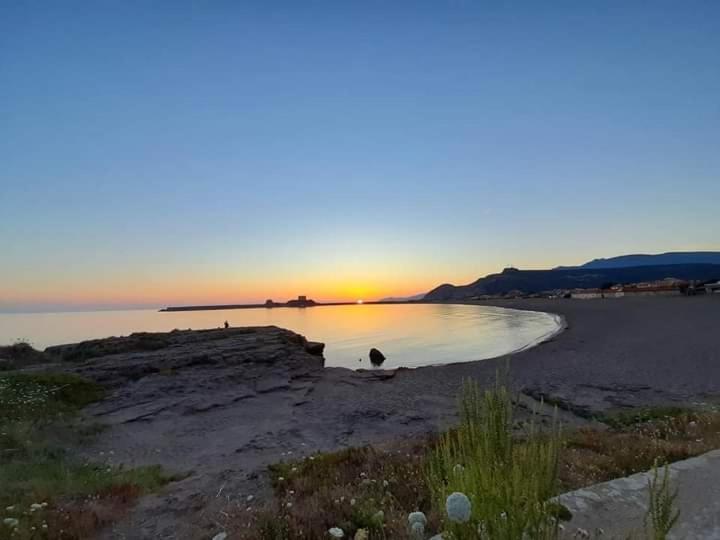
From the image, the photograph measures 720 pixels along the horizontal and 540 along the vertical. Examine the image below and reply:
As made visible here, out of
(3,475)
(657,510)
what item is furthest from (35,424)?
(657,510)

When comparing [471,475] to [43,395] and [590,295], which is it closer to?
[43,395]

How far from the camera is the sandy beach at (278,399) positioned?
9430 mm

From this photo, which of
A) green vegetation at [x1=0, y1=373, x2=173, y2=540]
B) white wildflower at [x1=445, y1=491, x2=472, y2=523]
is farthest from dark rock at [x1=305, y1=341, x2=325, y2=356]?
white wildflower at [x1=445, y1=491, x2=472, y2=523]

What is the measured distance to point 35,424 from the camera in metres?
14.2

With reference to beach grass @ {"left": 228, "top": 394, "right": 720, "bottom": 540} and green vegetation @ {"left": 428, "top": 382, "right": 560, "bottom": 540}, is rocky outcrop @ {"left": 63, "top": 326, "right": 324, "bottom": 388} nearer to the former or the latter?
beach grass @ {"left": 228, "top": 394, "right": 720, "bottom": 540}

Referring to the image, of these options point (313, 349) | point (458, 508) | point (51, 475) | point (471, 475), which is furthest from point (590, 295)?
point (458, 508)

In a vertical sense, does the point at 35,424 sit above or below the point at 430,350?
above

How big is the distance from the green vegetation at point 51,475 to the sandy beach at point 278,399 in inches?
25.9

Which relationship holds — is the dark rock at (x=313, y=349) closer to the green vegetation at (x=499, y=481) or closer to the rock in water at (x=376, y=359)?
the rock in water at (x=376, y=359)

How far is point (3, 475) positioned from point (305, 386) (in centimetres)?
1432

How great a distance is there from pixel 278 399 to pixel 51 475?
11.2 meters

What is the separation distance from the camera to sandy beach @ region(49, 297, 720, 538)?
9430mm

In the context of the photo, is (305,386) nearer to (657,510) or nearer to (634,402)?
(634,402)

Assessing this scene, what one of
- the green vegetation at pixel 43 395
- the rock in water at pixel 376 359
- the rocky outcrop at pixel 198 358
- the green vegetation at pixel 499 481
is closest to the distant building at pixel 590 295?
the rock in water at pixel 376 359
